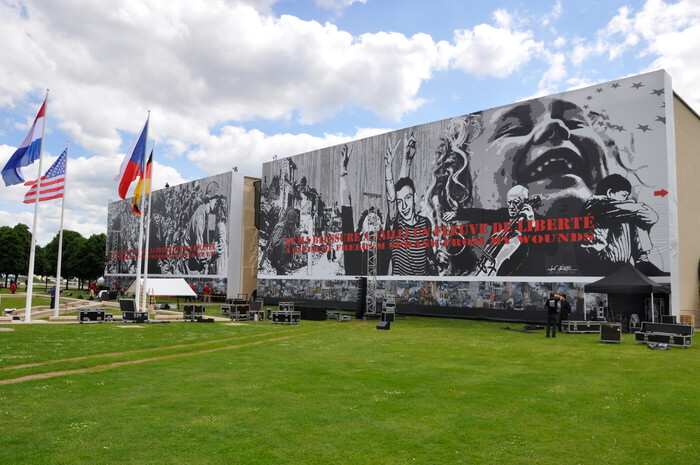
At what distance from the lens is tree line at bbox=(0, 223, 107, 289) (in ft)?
291

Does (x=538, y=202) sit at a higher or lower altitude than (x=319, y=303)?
higher

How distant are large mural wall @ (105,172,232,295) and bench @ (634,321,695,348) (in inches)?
1902

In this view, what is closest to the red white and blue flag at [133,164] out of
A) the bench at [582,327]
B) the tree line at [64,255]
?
the bench at [582,327]

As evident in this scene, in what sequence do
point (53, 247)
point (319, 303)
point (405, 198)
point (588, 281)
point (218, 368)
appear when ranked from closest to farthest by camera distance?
point (218, 368) → point (588, 281) → point (405, 198) → point (319, 303) → point (53, 247)

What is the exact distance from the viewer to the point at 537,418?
965 cm

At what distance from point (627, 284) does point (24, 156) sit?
3158 cm

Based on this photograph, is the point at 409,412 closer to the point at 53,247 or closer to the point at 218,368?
the point at 218,368

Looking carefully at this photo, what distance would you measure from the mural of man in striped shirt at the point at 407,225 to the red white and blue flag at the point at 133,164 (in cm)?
1988

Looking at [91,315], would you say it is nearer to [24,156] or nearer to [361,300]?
[24,156]

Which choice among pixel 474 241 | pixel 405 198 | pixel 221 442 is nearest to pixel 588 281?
pixel 474 241

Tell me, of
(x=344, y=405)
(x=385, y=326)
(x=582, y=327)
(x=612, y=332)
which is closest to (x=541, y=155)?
(x=582, y=327)

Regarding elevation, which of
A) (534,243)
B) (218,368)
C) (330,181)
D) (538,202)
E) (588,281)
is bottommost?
(218,368)

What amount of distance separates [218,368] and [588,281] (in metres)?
24.5

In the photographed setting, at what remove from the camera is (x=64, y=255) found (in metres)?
100
